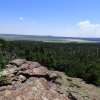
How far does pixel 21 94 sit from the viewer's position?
39.4 m

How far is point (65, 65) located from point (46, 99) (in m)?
105

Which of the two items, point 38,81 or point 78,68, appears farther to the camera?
point 78,68

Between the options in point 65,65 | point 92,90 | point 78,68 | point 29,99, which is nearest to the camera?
point 29,99

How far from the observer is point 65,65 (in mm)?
145250

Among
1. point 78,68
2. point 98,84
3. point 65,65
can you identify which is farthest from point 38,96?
point 65,65

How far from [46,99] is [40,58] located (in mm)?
121061

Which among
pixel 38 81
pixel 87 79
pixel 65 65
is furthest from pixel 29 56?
pixel 38 81

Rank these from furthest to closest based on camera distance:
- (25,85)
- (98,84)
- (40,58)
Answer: (40,58) < (98,84) < (25,85)

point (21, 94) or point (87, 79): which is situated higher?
point (21, 94)

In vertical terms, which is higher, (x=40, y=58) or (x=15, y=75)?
(x=15, y=75)

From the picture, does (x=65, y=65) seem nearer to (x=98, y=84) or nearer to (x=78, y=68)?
(x=78, y=68)

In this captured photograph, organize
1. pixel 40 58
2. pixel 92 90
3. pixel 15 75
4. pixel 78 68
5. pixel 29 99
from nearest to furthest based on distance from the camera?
pixel 29 99 < pixel 15 75 < pixel 92 90 < pixel 78 68 < pixel 40 58

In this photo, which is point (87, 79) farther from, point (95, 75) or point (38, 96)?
point (38, 96)

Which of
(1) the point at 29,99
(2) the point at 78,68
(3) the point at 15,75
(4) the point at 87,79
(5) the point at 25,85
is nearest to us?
(1) the point at 29,99
